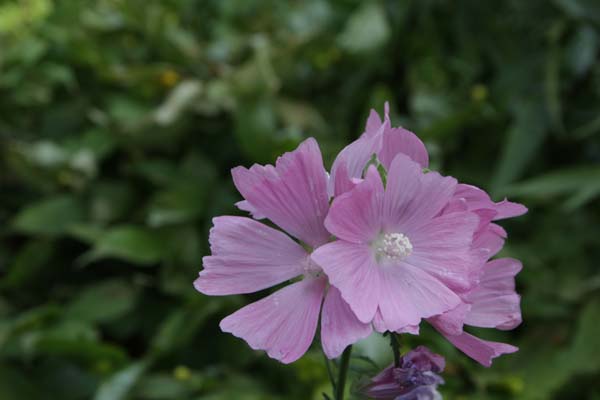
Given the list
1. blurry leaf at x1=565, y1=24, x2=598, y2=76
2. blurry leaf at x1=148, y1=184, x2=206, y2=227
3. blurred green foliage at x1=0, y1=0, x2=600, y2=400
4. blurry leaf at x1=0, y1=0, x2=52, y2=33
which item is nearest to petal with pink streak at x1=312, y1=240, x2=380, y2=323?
blurred green foliage at x1=0, y1=0, x2=600, y2=400

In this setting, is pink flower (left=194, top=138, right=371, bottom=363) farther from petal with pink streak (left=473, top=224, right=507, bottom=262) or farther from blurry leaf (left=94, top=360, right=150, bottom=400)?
blurry leaf (left=94, top=360, right=150, bottom=400)

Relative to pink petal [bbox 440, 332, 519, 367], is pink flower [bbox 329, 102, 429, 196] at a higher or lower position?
higher

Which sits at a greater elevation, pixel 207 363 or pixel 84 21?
pixel 84 21

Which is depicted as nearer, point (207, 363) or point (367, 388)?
point (367, 388)

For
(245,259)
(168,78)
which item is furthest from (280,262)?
(168,78)

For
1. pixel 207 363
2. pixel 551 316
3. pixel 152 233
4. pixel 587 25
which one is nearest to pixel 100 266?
pixel 152 233

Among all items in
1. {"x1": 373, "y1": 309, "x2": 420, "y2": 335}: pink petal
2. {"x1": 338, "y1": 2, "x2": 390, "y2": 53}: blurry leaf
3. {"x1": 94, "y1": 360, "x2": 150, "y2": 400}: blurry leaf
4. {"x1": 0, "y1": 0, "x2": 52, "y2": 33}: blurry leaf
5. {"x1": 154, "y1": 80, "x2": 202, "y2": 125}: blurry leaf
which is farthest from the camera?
{"x1": 0, "y1": 0, "x2": 52, "y2": 33}: blurry leaf

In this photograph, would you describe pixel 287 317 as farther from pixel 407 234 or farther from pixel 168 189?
pixel 168 189
